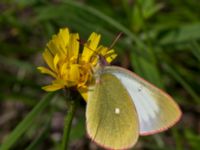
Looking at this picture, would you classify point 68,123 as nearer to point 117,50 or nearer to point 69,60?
point 69,60

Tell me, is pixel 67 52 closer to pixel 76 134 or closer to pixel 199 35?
pixel 76 134

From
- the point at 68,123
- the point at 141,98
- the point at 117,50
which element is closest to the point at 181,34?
the point at 117,50

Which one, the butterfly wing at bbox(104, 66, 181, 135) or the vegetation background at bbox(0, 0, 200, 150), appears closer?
the butterfly wing at bbox(104, 66, 181, 135)

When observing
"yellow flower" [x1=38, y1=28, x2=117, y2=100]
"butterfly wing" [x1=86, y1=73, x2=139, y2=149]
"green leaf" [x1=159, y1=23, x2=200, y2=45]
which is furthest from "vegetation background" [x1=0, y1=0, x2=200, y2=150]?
"yellow flower" [x1=38, y1=28, x2=117, y2=100]

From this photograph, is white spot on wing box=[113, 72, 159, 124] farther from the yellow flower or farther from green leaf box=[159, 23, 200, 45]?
green leaf box=[159, 23, 200, 45]

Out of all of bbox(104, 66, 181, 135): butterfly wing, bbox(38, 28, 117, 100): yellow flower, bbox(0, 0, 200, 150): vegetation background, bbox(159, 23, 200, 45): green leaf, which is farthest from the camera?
bbox(159, 23, 200, 45): green leaf

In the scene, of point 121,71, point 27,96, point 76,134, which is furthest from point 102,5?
point 121,71
